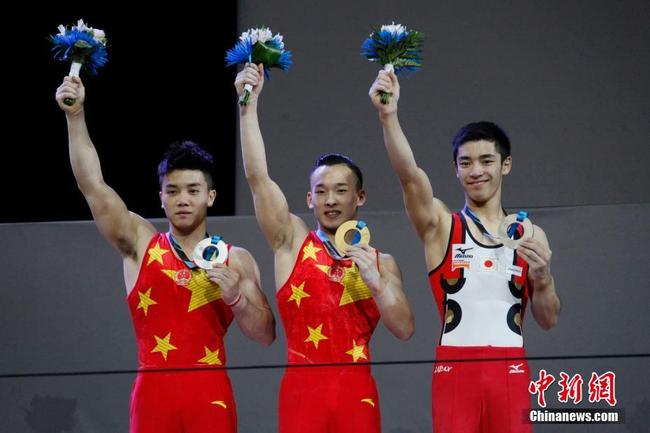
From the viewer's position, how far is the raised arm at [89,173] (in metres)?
3.47

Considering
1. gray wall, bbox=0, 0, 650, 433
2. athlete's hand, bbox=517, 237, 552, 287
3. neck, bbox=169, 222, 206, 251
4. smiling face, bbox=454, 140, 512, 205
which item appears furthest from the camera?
gray wall, bbox=0, 0, 650, 433

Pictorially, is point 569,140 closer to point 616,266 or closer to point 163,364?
point 616,266

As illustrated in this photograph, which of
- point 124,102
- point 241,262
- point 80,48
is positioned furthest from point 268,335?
point 124,102

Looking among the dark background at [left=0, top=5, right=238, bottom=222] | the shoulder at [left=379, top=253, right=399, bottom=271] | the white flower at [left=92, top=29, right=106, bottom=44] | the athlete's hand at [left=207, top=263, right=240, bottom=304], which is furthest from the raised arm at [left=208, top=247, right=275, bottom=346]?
the dark background at [left=0, top=5, right=238, bottom=222]

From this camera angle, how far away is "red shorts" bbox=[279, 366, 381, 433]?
3332 mm

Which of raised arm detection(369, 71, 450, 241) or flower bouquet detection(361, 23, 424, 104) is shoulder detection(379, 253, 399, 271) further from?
flower bouquet detection(361, 23, 424, 104)

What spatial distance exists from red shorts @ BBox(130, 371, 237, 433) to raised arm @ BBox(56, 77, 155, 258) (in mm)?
445

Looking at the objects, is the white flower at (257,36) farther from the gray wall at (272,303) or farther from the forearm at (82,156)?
the gray wall at (272,303)

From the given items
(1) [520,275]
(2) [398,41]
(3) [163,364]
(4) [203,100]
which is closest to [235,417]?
(3) [163,364]

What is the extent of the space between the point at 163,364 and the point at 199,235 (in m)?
0.41

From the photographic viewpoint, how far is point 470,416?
326 cm

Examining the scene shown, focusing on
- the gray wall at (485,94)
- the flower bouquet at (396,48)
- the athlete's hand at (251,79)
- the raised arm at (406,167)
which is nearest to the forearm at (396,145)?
the raised arm at (406,167)

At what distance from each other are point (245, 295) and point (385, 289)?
16.4 inches

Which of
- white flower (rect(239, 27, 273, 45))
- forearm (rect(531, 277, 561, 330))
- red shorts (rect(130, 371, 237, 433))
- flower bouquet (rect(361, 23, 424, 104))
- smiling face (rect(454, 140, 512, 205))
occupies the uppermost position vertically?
white flower (rect(239, 27, 273, 45))
